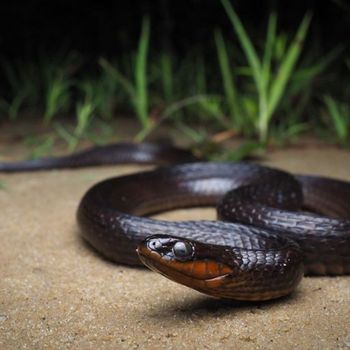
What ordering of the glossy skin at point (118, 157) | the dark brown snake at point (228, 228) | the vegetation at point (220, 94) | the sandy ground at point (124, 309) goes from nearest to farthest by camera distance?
the sandy ground at point (124, 309), the dark brown snake at point (228, 228), the glossy skin at point (118, 157), the vegetation at point (220, 94)

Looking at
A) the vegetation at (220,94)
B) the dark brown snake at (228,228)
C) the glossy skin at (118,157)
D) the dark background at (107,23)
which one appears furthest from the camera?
the dark background at (107,23)

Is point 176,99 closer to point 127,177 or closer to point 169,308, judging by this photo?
Result: point 127,177

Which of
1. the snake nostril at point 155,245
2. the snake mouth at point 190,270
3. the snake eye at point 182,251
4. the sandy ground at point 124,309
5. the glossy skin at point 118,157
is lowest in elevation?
the glossy skin at point 118,157

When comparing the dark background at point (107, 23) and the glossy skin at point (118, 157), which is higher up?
the dark background at point (107, 23)

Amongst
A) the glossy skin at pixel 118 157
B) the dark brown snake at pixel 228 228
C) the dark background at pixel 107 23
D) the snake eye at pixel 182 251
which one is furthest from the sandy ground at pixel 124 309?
the dark background at pixel 107 23

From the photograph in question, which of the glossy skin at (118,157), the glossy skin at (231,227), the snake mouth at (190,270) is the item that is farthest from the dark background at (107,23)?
the snake mouth at (190,270)

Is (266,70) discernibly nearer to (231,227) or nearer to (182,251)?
(231,227)

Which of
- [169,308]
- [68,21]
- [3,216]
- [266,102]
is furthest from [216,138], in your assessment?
[68,21]

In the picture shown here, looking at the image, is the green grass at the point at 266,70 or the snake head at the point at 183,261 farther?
the green grass at the point at 266,70

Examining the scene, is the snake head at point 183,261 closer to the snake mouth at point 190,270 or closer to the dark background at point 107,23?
the snake mouth at point 190,270
